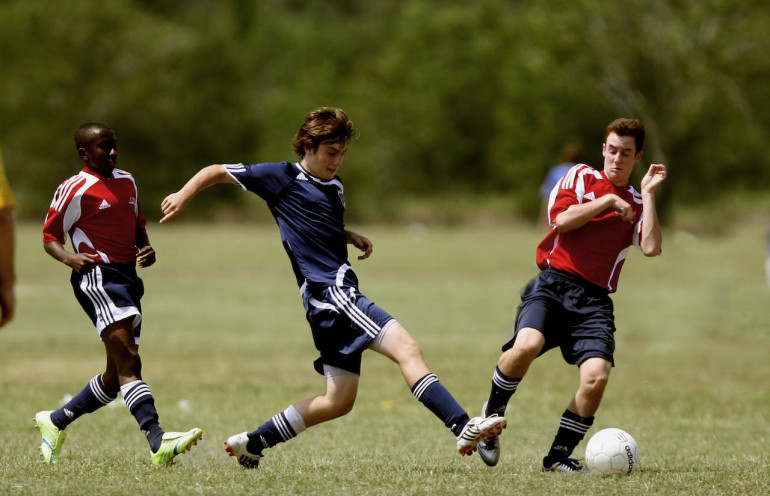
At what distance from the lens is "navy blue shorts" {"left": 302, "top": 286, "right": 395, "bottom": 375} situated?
622 cm

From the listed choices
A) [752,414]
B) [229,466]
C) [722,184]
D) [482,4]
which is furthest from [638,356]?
[482,4]

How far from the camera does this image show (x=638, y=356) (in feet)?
49.4

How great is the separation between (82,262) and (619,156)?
10.7 feet

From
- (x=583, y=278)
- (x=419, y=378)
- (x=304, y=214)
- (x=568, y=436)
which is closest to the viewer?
(x=419, y=378)

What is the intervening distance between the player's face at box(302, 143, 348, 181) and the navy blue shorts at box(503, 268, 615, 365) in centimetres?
146

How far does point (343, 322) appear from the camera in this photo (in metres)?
6.27

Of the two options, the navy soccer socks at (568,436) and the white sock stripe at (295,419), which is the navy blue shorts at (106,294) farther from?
the navy soccer socks at (568,436)

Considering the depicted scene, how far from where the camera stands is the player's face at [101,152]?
22.2 ft

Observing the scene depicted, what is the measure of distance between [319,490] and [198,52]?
55.2 meters

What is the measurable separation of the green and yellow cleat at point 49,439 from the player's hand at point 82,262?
1.10 meters

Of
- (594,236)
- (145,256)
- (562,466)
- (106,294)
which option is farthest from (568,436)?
(106,294)

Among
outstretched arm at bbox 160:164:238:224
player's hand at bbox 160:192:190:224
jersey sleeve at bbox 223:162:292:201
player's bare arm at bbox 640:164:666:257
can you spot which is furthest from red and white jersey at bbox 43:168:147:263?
player's bare arm at bbox 640:164:666:257

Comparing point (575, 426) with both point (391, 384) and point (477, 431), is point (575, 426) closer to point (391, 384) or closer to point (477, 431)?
point (477, 431)

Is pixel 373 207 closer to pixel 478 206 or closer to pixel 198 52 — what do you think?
pixel 478 206
